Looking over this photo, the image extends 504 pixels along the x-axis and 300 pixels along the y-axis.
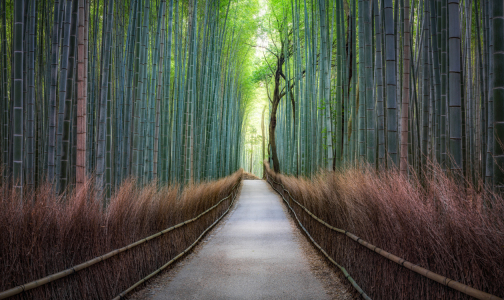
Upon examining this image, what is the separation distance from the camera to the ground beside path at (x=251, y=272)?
9.91ft

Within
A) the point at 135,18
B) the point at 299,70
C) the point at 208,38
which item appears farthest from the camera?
the point at 299,70

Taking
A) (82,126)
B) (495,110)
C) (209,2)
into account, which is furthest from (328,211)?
(209,2)

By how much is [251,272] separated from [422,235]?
6.31 ft

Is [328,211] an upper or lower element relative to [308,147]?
lower

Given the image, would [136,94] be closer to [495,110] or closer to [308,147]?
[495,110]

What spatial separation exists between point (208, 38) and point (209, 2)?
90 centimetres

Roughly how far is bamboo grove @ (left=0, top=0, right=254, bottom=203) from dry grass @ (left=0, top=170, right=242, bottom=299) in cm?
43

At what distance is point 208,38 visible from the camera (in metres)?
7.70

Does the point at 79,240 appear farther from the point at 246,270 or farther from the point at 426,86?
the point at 426,86

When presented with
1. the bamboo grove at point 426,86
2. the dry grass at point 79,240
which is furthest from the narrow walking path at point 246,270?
the bamboo grove at point 426,86

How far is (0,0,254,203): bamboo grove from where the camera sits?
3.09 m

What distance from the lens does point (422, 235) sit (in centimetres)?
205

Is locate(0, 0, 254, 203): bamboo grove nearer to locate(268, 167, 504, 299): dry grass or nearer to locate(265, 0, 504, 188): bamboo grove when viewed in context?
locate(268, 167, 504, 299): dry grass

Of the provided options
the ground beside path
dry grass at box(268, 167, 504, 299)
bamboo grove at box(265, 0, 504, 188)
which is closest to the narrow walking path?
the ground beside path
